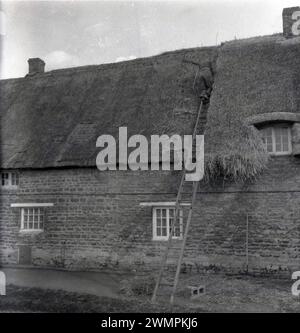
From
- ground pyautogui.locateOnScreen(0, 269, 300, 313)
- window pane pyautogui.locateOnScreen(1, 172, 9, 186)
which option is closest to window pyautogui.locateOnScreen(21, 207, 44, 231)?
window pane pyautogui.locateOnScreen(1, 172, 9, 186)

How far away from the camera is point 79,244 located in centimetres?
1419

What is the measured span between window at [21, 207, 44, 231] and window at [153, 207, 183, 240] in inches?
170

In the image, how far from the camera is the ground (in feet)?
29.3

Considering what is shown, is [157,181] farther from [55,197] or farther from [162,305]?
[162,305]

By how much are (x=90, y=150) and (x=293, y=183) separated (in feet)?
21.6

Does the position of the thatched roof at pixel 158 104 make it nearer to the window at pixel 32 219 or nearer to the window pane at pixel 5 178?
the window pane at pixel 5 178

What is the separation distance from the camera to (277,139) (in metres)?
12.6

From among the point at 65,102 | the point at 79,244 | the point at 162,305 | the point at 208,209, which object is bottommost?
the point at 162,305

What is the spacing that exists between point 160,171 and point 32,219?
5.25m

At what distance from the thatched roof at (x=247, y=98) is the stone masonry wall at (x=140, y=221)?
2.75 ft

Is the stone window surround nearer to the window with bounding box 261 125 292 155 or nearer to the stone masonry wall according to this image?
the window with bounding box 261 125 292 155

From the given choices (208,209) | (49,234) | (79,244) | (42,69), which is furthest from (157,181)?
(42,69)

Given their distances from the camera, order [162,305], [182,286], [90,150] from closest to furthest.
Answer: [162,305] < [182,286] < [90,150]

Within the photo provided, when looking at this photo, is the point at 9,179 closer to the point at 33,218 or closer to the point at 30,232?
the point at 33,218
